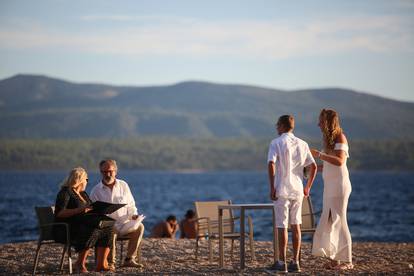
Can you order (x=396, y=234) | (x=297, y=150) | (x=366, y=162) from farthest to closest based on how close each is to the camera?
(x=366, y=162), (x=396, y=234), (x=297, y=150)

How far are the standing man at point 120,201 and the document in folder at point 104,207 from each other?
13.3 inches

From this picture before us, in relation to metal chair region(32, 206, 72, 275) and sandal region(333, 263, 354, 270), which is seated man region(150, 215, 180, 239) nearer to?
metal chair region(32, 206, 72, 275)

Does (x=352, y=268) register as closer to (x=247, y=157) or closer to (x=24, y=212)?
(x=24, y=212)

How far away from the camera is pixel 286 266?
912cm

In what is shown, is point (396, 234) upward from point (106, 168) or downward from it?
downward

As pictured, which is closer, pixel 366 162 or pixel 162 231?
pixel 162 231

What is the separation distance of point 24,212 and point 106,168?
118 feet

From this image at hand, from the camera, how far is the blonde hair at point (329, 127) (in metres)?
9.04

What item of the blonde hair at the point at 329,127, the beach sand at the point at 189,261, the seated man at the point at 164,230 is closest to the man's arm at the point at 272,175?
the blonde hair at the point at 329,127

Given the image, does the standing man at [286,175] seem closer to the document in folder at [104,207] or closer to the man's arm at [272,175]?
the man's arm at [272,175]

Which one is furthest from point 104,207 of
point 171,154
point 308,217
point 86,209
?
point 171,154

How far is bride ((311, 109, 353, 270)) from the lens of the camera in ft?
29.8

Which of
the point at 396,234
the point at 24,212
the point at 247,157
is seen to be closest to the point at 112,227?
the point at 396,234

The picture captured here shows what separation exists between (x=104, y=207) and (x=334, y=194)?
2.38m
